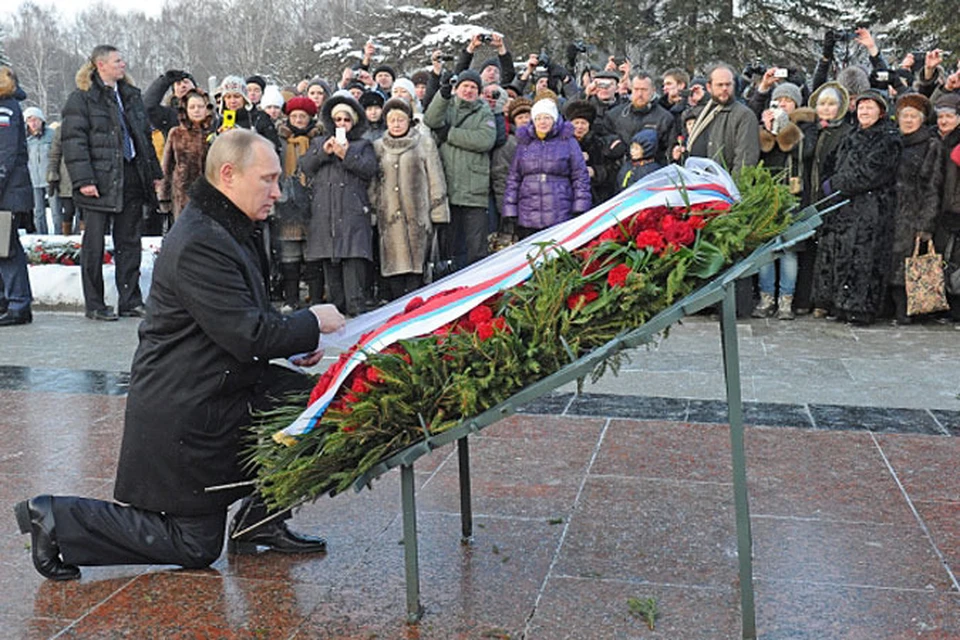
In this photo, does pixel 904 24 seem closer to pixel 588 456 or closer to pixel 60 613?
pixel 588 456

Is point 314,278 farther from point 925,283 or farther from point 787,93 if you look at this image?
point 925,283

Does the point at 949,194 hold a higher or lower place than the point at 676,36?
lower

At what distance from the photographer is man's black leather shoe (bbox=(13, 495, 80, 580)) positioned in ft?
12.3

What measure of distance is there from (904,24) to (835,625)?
2049 cm

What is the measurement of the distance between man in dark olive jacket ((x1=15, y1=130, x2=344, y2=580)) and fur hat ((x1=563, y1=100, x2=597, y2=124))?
6.61 metres

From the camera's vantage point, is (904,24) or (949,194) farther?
(904,24)

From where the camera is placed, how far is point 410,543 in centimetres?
340

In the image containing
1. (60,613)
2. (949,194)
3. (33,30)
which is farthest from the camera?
(33,30)

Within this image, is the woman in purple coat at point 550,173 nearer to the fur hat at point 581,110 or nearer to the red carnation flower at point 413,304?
the fur hat at point 581,110

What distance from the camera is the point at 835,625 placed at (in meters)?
3.41

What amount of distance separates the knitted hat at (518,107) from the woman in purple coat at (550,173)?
0.92m

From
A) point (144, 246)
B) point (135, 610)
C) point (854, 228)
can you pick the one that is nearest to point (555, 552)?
point (135, 610)

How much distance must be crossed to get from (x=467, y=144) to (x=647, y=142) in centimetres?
160

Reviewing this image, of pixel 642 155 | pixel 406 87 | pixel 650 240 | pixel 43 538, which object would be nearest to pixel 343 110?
pixel 406 87
